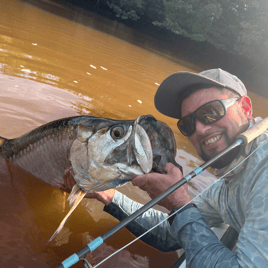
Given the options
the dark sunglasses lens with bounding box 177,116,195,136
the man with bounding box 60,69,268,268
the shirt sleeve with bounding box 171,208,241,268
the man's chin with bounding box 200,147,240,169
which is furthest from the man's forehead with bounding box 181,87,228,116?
the shirt sleeve with bounding box 171,208,241,268

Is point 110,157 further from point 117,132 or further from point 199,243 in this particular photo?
point 199,243

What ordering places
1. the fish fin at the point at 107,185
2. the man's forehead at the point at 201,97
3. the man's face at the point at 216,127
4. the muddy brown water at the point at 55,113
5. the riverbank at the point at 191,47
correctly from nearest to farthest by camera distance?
the fish fin at the point at 107,185
the muddy brown water at the point at 55,113
the man's face at the point at 216,127
the man's forehead at the point at 201,97
the riverbank at the point at 191,47

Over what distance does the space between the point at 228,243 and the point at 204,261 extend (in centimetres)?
67

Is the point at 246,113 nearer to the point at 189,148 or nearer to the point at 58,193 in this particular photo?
the point at 58,193

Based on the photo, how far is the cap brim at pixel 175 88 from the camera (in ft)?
7.98

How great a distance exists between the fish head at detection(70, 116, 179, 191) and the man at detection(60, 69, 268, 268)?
0.10 m

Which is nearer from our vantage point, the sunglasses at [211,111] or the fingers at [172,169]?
the fingers at [172,169]

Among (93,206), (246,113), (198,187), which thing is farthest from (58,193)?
(198,187)

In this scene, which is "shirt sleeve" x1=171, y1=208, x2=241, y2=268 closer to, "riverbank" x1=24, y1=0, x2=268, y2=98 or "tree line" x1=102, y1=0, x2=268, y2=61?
"riverbank" x1=24, y1=0, x2=268, y2=98

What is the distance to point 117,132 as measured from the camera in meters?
1.63

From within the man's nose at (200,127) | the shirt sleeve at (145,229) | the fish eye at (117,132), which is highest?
the man's nose at (200,127)

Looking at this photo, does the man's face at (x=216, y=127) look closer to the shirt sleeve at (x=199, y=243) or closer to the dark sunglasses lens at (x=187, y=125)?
the dark sunglasses lens at (x=187, y=125)

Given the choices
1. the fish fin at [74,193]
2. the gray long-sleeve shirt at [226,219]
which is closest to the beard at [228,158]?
the gray long-sleeve shirt at [226,219]

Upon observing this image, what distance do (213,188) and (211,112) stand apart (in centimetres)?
89
